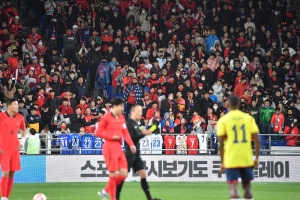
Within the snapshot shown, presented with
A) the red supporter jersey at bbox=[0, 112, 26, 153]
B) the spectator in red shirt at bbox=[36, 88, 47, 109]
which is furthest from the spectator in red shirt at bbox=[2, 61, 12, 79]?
the red supporter jersey at bbox=[0, 112, 26, 153]

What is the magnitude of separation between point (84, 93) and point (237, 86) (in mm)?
5834

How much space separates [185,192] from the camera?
67.4 ft

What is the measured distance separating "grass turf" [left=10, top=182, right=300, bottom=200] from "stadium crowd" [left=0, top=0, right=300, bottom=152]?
3.08 m

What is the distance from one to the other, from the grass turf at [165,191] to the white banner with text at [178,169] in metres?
0.77

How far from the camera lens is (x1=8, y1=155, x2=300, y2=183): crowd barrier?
24.2 metres

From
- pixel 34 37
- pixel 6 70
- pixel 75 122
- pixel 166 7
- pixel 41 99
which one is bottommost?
pixel 75 122

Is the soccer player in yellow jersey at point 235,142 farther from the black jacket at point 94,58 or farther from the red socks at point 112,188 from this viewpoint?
the black jacket at point 94,58

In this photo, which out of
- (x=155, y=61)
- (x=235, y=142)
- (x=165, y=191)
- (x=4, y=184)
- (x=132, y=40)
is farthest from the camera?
(x=132, y=40)

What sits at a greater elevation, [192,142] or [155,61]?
[155,61]

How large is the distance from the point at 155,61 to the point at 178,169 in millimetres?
6015

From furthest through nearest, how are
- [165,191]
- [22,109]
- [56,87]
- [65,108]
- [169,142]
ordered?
[56,87] < [65,108] < [169,142] < [22,109] < [165,191]

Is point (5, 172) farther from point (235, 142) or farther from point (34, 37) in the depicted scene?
point (34, 37)

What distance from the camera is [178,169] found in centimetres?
2500

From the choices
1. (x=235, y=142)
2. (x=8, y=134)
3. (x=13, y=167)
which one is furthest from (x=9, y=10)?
(x=235, y=142)
